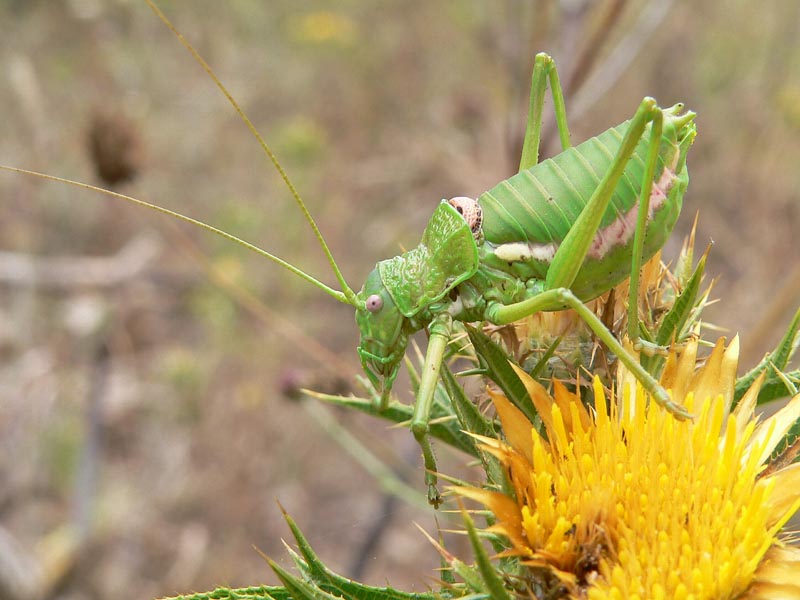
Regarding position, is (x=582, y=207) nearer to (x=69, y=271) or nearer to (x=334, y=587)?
(x=334, y=587)

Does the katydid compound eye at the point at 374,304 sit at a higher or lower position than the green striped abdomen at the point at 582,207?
lower

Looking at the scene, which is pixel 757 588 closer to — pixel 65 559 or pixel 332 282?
pixel 65 559

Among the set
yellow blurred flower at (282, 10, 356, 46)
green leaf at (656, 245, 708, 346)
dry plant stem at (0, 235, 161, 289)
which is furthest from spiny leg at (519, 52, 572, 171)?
yellow blurred flower at (282, 10, 356, 46)

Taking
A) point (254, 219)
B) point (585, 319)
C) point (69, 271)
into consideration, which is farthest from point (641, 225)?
point (254, 219)

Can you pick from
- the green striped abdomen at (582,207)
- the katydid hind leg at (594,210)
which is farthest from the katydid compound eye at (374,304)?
the katydid hind leg at (594,210)

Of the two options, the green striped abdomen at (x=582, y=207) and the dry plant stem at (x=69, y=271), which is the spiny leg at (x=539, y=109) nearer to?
the green striped abdomen at (x=582, y=207)

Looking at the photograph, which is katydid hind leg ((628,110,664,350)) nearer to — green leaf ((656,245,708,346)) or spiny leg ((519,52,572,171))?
green leaf ((656,245,708,346))

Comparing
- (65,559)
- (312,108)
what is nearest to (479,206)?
(65,559)
